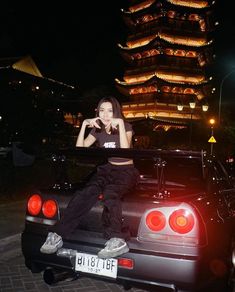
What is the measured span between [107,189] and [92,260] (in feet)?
2.16

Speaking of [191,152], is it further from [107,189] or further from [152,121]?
[152,121]

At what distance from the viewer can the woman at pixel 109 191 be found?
326cm

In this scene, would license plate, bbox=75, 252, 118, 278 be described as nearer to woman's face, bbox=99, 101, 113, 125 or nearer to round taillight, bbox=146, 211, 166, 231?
round taillight, bbox=146, 211, 166, 231

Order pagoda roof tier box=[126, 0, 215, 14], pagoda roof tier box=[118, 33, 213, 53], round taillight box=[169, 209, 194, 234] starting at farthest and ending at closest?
pagoda roof tier box=[118, 33, 213, 53] < pagoda roof tier box=[126, 0, 215, 14] < round taillight box=[169, 209, 194, 234]

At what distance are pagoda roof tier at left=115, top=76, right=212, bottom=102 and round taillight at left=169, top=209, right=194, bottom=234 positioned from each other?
53844 millimetres

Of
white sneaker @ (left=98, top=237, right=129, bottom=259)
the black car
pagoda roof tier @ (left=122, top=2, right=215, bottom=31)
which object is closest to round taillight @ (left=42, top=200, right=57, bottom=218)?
the black car

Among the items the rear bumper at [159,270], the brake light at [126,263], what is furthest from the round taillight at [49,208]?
the brake light at [126,263]

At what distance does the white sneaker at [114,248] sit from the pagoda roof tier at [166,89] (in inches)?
2123

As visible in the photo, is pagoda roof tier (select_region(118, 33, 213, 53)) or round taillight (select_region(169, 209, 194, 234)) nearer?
round taillight (select_region(169, 209, 194, 234))

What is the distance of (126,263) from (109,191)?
67 cm

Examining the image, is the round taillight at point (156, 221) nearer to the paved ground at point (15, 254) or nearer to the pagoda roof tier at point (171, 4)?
the paved ground at point (15, 254)

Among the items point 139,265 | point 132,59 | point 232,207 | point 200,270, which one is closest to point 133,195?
point 139,265

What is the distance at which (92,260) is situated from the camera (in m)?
3.33

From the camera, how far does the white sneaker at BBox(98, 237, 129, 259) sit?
3.16 m
